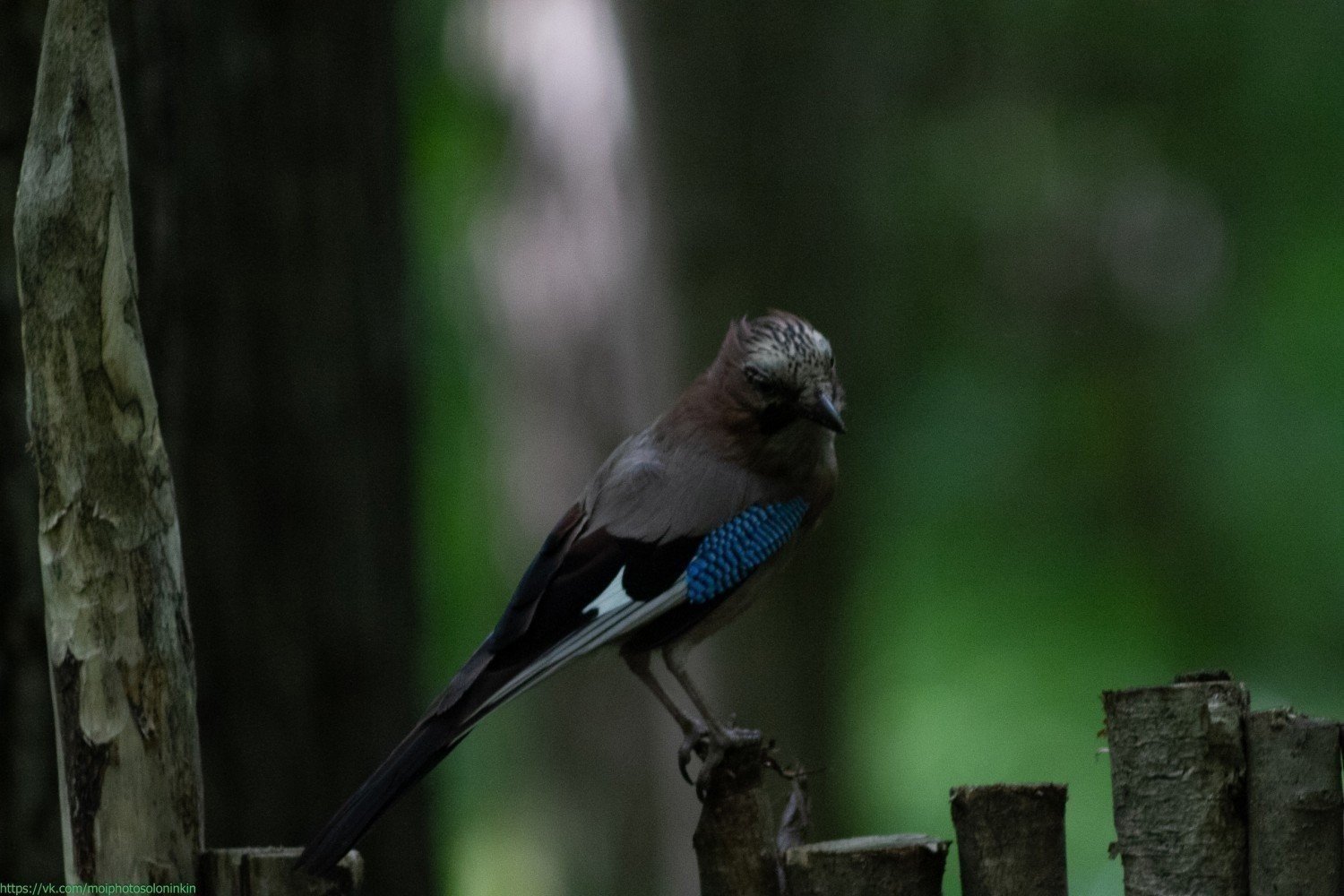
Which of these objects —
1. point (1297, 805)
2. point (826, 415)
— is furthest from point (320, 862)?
point (1297, 805)

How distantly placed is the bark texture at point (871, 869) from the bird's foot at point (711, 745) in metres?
0.46

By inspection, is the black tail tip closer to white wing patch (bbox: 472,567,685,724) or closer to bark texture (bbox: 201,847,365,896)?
bark texture (bbox: 201,847,365,896)

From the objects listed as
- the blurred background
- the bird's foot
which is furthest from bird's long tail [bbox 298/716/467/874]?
the blurred background

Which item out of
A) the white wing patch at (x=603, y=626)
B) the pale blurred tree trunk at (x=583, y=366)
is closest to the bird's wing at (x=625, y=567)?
the white wing patch at (x=603, y=626)

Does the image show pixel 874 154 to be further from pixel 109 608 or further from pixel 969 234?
pixel 109 608

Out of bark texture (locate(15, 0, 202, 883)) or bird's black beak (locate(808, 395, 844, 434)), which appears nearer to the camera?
bark texture (locate(15, 0, 202, 883))

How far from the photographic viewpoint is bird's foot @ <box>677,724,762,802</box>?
11.3ft

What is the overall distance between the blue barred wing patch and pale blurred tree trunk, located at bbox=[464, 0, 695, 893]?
3.18 metres

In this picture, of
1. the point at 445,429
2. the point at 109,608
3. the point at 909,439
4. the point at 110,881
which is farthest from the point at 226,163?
the point at 909,439

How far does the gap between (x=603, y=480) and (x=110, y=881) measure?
1521mm

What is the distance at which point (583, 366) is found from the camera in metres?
7.50

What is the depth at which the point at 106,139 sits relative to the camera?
9.89 feet

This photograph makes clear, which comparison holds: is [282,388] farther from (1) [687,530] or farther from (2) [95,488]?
(2) [95,488]

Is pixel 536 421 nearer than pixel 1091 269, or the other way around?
pixel 536 421
